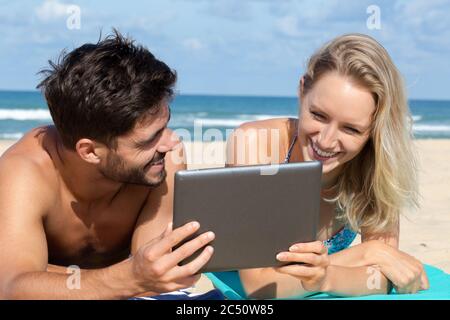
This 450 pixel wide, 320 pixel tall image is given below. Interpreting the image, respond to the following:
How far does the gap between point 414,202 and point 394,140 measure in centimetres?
48

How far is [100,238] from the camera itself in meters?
3.84

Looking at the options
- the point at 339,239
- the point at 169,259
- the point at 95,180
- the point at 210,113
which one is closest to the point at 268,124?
the point at 339,239

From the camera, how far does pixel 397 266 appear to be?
3461mm

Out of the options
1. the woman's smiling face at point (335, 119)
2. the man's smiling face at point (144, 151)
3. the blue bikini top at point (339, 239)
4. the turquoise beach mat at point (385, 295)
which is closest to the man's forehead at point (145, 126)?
the man's smiling face at point (144, 151)

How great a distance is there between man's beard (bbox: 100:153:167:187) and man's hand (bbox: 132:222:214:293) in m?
0.67

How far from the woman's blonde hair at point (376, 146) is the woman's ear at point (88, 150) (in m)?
1.16

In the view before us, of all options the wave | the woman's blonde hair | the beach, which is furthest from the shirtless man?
the wave

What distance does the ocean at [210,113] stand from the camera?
2515 cm

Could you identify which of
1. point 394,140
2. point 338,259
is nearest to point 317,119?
point 394,140

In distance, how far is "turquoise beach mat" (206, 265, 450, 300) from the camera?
337 cm

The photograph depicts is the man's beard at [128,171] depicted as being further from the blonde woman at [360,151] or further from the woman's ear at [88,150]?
the blonde woman at [360,151]

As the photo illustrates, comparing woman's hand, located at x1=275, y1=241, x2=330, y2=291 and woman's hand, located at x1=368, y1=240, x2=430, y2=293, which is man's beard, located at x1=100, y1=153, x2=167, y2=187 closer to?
woman's hand, located at x1=275, y1=241, x2=330, y2=291

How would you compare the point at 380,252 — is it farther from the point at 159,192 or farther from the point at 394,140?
the point at 159,192

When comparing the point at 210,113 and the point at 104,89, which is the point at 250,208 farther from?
the point at 210,113
